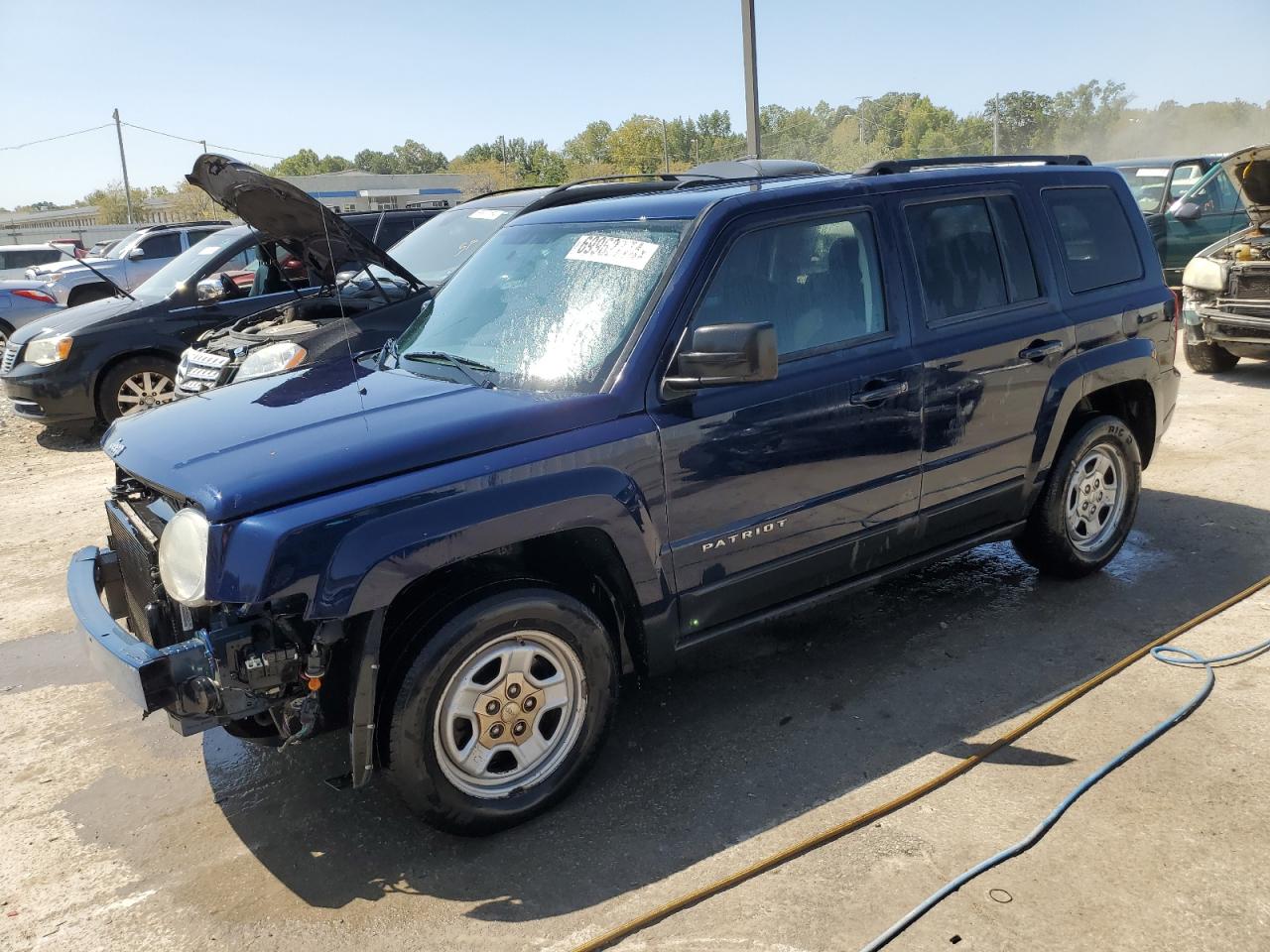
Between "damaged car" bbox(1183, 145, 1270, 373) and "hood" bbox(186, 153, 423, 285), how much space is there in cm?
734

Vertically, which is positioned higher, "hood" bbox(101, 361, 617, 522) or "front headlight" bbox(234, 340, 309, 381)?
"hood" bbox(101, 361, 617, 522)

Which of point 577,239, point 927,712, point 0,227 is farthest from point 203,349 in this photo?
point 0,227

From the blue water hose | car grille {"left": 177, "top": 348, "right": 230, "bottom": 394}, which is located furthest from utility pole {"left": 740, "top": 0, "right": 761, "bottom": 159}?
the blue water hose

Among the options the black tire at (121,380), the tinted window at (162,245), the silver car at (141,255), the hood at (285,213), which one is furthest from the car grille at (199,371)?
the tinted window at (162,245)

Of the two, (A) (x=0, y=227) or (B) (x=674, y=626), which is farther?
(A) (x=0, y=227)

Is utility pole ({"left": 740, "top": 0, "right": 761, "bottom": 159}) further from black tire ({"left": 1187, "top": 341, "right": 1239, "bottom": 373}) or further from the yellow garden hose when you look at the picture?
the yellow garden hose

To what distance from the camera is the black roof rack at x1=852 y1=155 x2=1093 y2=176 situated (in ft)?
13.5

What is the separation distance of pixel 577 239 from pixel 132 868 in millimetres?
2629

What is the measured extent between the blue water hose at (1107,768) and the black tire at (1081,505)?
74cm

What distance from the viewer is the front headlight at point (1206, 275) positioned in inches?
363

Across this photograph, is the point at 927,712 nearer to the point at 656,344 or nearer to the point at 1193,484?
the point at 656,344

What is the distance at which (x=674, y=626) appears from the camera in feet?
11.1

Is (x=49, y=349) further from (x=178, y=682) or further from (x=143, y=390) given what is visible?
(x=178, y=682)

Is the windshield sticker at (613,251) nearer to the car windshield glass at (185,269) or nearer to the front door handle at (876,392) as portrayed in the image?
the front door handle at (876,392)
